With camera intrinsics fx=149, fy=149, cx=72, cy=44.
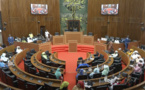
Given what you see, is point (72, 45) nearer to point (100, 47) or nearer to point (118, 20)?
point (100, 47)

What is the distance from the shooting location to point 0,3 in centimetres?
1633

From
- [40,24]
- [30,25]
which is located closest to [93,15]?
[40,24]

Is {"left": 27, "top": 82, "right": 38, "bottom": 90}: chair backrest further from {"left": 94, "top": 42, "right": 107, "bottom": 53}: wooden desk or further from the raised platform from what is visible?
the raised platform

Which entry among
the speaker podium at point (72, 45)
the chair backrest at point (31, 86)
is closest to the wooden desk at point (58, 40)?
the speaker podium at point (72, 45)

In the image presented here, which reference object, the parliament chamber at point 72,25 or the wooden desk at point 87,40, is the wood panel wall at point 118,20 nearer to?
the parliament chamber at point 72,25

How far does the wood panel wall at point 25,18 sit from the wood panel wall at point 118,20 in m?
4.38

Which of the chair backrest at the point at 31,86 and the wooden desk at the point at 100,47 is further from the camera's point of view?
the wooden desk at the point at 100,47

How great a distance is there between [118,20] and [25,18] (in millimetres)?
10951

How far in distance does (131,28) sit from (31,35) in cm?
1138

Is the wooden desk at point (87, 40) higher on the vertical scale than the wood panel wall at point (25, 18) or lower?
lower

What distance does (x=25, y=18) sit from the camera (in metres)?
17.5

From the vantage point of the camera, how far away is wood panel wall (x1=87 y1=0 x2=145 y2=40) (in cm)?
1603

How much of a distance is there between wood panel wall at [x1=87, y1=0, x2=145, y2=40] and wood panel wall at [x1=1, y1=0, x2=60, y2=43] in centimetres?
438

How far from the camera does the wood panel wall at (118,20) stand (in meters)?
16.0
